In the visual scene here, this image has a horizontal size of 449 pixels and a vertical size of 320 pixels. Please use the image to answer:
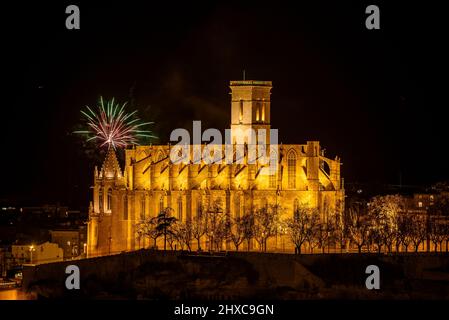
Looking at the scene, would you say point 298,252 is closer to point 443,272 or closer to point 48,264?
point 443,272

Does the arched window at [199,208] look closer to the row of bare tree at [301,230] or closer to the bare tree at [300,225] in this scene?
the row of bare tree at [301,230]

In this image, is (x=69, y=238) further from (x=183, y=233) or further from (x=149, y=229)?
(x=183, y=233)

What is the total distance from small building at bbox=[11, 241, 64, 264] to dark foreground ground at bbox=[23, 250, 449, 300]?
469 inches

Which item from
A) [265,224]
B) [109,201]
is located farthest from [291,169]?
[109,201]

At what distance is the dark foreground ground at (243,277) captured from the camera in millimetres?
75812

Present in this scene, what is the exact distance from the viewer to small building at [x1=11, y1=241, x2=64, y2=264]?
91.2m

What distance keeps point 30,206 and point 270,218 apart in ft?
137

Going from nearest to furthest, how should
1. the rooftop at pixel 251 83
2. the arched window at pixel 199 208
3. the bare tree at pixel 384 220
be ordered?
the bare tree at pixel 384 220, the arched window at pixel 199 208, the rooftop at pixel 251 83

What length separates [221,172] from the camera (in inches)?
3425

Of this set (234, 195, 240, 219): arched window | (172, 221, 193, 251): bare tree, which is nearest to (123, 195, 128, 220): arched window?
(172, 221, 193, 251): bare tree

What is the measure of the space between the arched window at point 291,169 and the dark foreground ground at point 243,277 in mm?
9634

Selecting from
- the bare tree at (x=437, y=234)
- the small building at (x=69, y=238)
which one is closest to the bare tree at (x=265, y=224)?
the bare tree at (x=437, y=234)

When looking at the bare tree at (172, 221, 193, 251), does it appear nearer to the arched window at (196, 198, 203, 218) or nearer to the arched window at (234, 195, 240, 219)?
the arched window at (196, 198, 203, 218)
